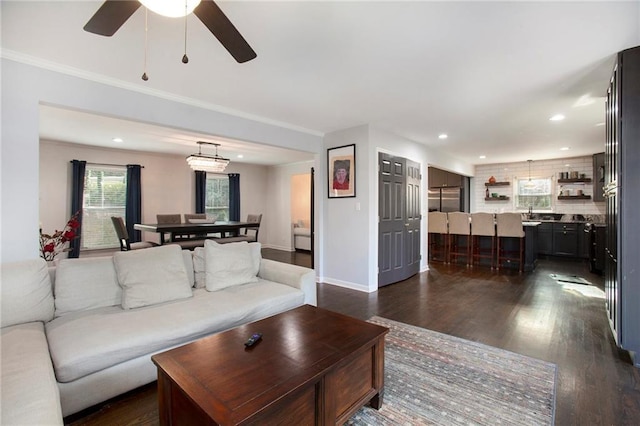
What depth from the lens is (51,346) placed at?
1.73 meters

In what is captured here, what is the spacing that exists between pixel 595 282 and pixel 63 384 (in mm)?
6668

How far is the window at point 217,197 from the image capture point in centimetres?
792

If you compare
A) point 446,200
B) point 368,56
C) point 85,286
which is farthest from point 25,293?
point 446,200

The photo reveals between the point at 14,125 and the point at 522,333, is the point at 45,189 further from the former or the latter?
the point at 522,333

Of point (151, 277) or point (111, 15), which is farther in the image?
point (151, 277)

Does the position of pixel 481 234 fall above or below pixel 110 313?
above

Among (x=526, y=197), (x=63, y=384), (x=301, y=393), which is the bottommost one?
(x=63, y=384)

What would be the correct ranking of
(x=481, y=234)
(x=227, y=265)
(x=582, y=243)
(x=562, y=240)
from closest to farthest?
(x=227, y=265), (x=481, y=234), (x=582, y=243), (x=562, y=240)

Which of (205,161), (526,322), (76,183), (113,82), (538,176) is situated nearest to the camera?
(113,82)

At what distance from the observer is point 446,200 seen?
8.41m

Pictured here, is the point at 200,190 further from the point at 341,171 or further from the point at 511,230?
the point at 511,230

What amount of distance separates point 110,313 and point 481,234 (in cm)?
617

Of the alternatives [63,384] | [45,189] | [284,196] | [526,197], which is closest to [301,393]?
[63,384]

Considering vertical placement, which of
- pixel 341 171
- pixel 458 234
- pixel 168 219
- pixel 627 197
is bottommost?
pixel 458 234
